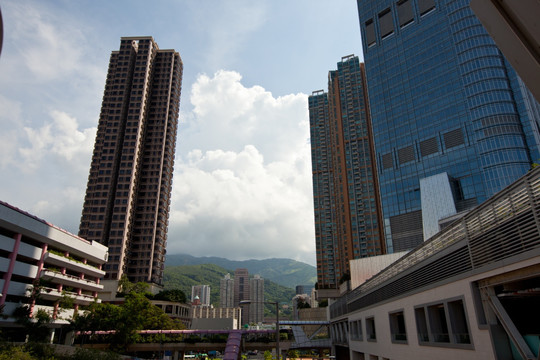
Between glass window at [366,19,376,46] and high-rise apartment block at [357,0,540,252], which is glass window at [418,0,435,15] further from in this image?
glass window at [366,19,376,46]

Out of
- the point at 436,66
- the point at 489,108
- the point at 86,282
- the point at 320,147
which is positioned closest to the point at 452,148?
the point at 489,108

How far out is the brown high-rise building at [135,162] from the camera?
124 meters

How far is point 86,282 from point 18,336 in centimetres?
1610

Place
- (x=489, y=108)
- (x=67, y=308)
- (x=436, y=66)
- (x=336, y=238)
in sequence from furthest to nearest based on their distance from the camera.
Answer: (x=336, y=238)
(x=436, y=66)
(x=489, y=108)
(x=67, y=308)

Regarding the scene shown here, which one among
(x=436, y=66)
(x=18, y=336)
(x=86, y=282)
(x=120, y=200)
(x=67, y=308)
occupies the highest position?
(x=436, y=66)

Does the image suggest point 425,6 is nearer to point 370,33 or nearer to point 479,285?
point 370,33

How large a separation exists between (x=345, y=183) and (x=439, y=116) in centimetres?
5130

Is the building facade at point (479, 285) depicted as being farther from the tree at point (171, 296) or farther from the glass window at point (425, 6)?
the glass window at point (425, 6)

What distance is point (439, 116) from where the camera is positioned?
11288cm

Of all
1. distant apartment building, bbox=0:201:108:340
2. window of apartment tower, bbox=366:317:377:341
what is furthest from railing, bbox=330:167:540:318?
distant apartment building, bbox=0:201:108:340

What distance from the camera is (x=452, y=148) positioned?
10712 cm

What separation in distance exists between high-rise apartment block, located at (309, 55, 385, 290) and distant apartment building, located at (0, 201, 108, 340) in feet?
327

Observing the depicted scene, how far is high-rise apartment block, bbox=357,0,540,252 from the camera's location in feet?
316

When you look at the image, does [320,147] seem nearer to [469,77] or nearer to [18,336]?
[469,77]
